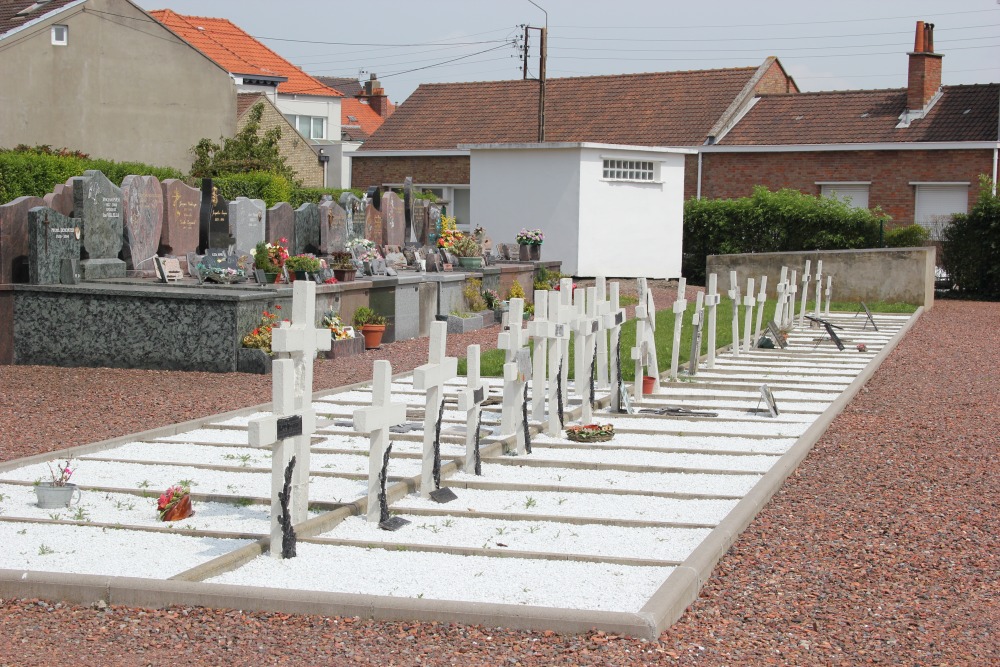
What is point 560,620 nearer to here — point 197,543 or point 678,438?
point 197,543

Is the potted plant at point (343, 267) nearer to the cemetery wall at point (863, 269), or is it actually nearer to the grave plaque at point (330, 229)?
the grave plaque at point (330, 229)

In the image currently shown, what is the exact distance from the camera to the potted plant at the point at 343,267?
16344mm

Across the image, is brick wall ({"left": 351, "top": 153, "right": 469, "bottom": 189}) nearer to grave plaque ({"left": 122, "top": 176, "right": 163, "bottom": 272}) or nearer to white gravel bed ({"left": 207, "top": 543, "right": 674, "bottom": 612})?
A: grave plaque ({"left": 122, "top": 176, "right": 163, "bottom": 272})

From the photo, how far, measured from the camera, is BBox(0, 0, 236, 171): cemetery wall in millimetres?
32250

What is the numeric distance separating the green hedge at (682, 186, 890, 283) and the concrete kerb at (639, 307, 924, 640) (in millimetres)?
20438

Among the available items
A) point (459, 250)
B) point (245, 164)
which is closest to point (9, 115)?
point (245, 164)

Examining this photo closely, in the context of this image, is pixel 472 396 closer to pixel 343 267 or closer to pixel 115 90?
pixel 343 267

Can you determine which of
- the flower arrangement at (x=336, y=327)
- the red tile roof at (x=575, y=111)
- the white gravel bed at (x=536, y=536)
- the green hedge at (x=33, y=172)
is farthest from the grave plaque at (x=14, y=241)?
the red tile roof at (x=575, y=111)

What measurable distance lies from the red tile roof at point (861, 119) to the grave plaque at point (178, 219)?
71.9ft

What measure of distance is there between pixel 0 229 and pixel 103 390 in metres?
2.99

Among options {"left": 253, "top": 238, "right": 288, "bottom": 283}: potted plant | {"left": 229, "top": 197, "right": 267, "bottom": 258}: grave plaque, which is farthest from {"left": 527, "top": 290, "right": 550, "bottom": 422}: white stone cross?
{"left": 229, "top": 197, "right": 267, "bottom": 258}: grave plaque

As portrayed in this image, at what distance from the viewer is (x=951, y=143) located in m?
33.0

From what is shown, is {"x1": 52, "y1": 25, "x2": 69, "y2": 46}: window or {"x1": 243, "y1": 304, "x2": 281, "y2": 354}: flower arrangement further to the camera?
{"x1": 52, "y1": 25, "x2": 69, "y2": 46}: window

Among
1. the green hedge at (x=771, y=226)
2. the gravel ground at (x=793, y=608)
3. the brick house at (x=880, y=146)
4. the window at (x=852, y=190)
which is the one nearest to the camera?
the gravel ground at (x=793, y=608)
